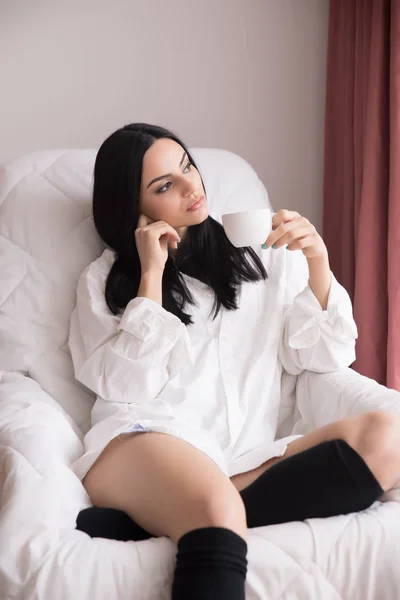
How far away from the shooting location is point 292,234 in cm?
148

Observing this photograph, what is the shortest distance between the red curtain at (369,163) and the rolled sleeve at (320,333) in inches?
15.3

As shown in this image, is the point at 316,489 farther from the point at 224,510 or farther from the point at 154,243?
the point at 154,243

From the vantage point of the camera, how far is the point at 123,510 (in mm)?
1218

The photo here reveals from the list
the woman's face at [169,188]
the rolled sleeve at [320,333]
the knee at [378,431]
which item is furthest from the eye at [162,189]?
the knee at [378,431]

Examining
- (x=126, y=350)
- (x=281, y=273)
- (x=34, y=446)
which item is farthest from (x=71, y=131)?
(x=34, y=446)

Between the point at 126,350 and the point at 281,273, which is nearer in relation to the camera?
the point at 126,350

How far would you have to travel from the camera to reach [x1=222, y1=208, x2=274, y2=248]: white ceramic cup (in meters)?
1.36

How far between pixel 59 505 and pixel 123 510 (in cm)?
14

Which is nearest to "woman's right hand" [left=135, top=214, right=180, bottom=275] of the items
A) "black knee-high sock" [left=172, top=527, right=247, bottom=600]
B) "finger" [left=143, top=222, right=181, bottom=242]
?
"finger" [left=143, top=222, right=181, bottom=242]

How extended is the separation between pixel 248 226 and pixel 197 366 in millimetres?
358

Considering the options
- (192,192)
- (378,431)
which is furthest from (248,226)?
(378,431)

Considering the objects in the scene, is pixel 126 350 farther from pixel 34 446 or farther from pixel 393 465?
pixel 393 465

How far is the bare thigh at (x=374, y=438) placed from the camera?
1170 millimetres

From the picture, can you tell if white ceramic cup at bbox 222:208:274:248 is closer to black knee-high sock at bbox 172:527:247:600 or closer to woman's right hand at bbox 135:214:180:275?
woman's right hand at bbox 135:214:180:275
